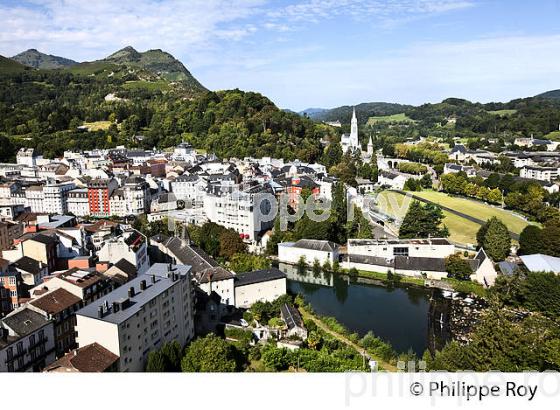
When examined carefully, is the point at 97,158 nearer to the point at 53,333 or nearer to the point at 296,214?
the point at 296,214

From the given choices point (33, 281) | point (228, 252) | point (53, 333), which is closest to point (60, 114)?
point (228, 252)

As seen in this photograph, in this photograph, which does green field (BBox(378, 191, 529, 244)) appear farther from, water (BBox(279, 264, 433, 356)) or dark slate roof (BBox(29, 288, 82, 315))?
dark slate roof (BBox(29, 288, 82, 315))

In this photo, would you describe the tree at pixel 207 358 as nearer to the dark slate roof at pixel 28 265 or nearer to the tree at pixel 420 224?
the dark slate roof at pixel 28 265

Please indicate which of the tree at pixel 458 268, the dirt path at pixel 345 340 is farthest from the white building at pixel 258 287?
the tree at pixel 458 268

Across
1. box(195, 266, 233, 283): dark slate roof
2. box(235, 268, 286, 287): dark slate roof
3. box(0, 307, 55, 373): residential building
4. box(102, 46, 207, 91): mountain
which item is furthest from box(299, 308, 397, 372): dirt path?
box(102, 46, 207, 91): mountain

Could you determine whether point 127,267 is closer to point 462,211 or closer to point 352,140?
point 462,211

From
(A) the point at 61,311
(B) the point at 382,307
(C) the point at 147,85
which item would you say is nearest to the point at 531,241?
(B) the point at 382,307
